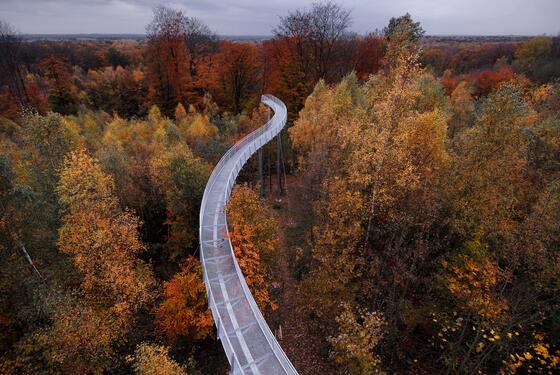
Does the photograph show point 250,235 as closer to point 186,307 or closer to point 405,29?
point 186,307

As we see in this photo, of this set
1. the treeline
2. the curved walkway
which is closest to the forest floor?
the treeline

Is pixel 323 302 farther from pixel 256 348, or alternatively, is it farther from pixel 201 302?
pixel 201 302

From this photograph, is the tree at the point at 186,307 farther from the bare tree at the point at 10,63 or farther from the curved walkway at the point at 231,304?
the bare tree at the point at 10,63

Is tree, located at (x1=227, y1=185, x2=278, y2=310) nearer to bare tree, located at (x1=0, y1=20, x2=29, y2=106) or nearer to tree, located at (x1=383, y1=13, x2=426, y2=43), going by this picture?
tree, located at (x1=383, y1=13, x2=426, y2=43)

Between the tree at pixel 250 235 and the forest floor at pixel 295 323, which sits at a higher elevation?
the tree at pixel 250 235

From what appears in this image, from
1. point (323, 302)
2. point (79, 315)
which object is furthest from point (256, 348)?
point (79, 315)

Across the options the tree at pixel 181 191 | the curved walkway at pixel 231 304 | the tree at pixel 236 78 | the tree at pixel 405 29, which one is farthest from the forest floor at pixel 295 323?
the tree at pixel 236 78
